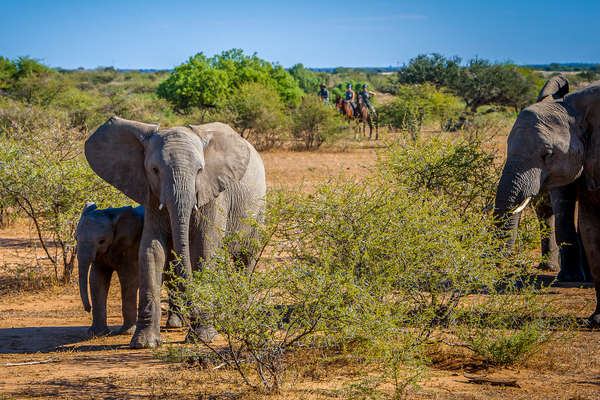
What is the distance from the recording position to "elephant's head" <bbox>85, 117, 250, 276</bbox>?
576 centimetres

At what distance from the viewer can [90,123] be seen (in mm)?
20719

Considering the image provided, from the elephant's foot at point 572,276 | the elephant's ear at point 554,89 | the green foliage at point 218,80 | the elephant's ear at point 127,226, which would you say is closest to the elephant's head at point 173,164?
the elephant's ear at point 127,226

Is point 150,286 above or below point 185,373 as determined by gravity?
above

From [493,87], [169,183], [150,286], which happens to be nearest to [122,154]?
[169,183]

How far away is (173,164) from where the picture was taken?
5781mm

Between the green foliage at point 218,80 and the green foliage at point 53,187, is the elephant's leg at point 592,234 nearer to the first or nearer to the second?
the green foliage at point 53,187

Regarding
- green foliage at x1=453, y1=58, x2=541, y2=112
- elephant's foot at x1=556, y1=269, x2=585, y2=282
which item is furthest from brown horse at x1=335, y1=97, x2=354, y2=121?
elephant's foot at x1=556, y1=269, x2=585, y2=282

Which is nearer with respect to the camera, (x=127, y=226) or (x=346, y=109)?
(x=127, y=226)

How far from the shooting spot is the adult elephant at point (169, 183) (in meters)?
5.78

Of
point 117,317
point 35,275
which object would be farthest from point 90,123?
point 117,317

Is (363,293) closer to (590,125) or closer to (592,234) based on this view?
(592,234)

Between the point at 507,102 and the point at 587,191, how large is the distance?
25.7 metres

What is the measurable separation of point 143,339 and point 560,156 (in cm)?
423

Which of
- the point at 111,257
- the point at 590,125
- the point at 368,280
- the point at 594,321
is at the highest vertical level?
the point at 590,125
